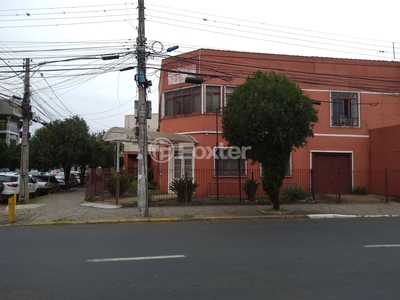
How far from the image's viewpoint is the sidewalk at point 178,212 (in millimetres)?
13087

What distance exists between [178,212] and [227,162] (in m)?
5.84

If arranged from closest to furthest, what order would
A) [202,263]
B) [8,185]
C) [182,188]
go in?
[202,263] < [182,188] < [8,185]

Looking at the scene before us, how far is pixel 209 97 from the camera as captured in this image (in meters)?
19.7

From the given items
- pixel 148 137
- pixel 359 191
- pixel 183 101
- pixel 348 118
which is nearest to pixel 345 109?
pixel 348 118

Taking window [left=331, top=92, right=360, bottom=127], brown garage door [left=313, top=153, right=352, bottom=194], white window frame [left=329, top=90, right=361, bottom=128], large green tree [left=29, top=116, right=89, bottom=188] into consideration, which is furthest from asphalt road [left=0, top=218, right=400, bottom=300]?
large green tree [left=29, top=116, right=89, bottom=188]

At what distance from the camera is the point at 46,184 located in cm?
2445

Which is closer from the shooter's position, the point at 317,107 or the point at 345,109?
the point at 317,107

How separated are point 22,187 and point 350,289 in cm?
1708

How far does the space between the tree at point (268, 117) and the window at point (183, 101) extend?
6.31 m

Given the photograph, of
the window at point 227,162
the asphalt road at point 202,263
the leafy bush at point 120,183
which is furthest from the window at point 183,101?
the asphalt road at point 202,263

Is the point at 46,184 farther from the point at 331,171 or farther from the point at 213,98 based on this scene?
the point at 331,171

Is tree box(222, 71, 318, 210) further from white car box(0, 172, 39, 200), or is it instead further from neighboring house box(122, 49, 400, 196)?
white car box(0, 172, 39, 200)

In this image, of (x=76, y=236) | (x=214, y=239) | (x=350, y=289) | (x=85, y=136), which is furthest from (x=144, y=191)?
(x=85, y=136)

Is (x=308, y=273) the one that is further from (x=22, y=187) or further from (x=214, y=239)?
(x=22, y=187)
